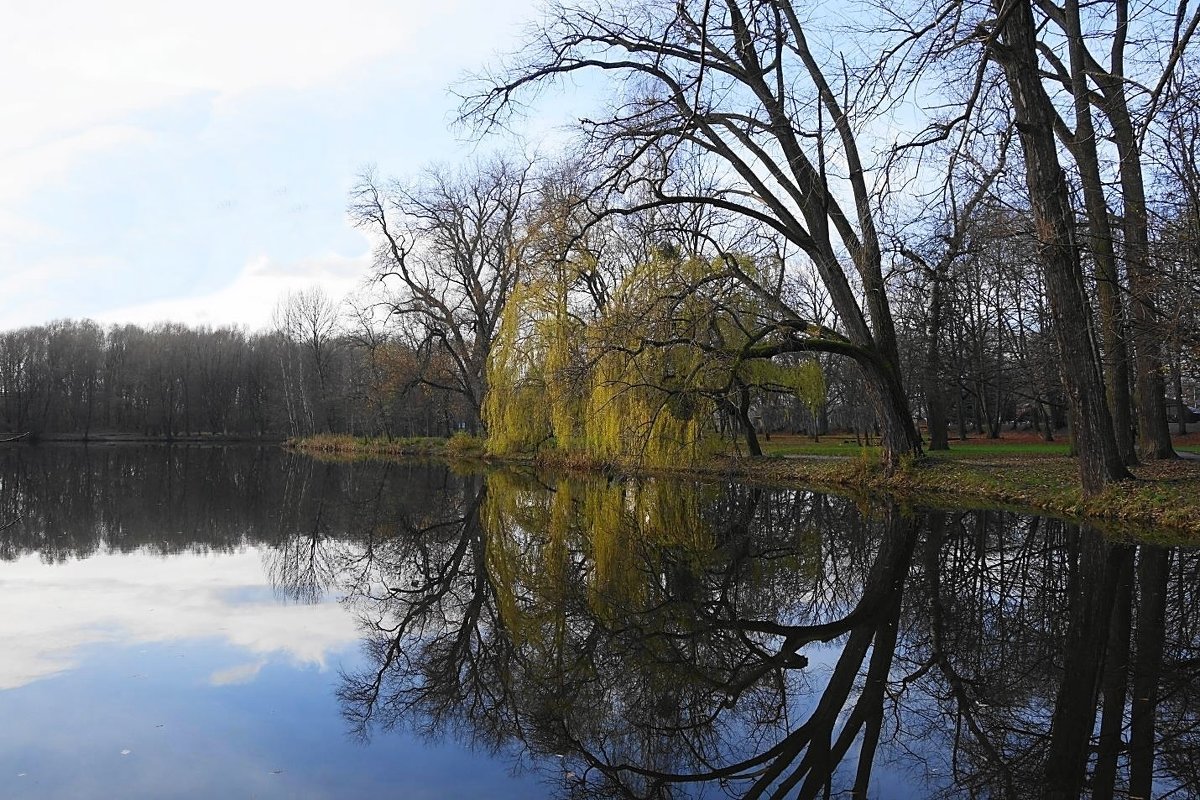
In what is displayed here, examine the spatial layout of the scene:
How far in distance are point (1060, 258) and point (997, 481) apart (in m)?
5.43

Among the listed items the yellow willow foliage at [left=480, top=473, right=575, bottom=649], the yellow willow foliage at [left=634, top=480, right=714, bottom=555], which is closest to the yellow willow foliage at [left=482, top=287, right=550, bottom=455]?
the yellow willow foliage at [left=634, top=480, right=714, bottom=555]

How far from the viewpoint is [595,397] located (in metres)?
20.5

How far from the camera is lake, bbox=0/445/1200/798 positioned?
13.0 feet

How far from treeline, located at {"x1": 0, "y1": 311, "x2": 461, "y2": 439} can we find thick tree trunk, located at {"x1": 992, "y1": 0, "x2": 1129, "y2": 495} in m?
51.8

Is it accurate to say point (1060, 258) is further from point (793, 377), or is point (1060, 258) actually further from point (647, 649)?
point (793, 377)

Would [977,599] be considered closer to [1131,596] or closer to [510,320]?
[1131,596]

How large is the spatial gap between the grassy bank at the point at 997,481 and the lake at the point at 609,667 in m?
1.05

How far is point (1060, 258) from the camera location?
1143cm

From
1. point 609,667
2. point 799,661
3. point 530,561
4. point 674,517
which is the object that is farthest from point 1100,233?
point 609,667

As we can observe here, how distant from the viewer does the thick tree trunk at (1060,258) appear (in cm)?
1096

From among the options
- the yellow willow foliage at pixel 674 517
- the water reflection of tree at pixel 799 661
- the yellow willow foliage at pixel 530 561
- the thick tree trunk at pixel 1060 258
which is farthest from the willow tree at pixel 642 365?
the water reflection of tree at pixel 799 661

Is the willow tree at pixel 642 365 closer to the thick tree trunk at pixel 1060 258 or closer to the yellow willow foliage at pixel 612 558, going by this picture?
the yellow willow foliage at pixel 612 558

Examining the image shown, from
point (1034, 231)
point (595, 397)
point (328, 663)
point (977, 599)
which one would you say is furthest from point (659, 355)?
point (328, 663)

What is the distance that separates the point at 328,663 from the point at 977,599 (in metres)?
5.47
